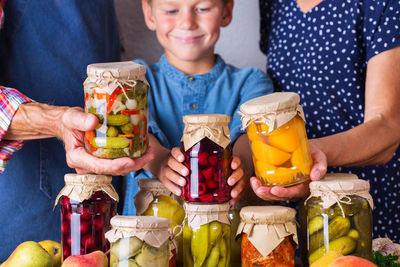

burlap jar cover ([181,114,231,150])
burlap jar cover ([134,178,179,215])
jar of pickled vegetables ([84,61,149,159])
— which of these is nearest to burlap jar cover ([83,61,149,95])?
jar of pickled vegetables ([84,61,149,159])

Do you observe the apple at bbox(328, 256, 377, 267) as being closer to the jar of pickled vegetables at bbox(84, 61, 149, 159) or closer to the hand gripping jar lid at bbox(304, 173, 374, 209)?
the hand gripping jar lid at bbox(304, 173, 374, 209)

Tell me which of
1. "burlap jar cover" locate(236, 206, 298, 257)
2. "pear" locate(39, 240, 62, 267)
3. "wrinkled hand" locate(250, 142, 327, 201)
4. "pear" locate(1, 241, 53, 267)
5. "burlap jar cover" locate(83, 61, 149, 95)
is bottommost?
"pear" locate(39, 240, 62, 267)

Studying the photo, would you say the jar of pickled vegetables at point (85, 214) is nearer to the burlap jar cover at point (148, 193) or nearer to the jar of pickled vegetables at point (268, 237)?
the burlap jar cover at point (148, 193)

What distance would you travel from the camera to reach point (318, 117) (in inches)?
62.8

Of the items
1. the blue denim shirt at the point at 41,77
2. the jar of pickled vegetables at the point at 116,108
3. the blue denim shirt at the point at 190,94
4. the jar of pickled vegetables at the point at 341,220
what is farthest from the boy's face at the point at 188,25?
the jar of pickled vegetables at the point at 341,220

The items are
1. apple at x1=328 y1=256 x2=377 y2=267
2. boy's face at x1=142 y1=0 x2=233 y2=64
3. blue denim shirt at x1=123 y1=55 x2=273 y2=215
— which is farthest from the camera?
blue denim shirt at x1=123 y1=55 x2=273 y2=215

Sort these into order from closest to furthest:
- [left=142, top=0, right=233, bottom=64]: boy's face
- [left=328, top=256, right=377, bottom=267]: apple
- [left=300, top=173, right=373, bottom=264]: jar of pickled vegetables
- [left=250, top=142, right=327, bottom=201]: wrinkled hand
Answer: [left=328, top=256, right=377, bottom=267]: apple < [left=300, top=173, right=373, bottom=264]: jar of pickled vegetables < [left=250, top=142, right=327, bottom=201]: wrinkled hand < [left=142, top=0, right=233, bottom=64]: boy's face

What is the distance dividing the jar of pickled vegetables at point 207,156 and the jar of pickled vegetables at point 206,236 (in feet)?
0.13

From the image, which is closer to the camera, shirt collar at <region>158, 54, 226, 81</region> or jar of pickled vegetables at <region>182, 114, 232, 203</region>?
jar of pickled vegetables at <region>182, 114, 232, 203</region>

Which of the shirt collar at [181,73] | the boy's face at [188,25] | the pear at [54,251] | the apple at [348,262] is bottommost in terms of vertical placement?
the pear at [54,251]

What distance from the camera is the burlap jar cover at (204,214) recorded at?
1.01 metres

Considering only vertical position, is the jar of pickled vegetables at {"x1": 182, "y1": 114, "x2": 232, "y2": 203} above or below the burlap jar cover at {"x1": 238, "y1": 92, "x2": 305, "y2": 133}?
below

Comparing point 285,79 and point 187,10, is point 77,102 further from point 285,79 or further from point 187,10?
point 285,79

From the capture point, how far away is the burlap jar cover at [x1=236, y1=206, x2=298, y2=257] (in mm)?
947
